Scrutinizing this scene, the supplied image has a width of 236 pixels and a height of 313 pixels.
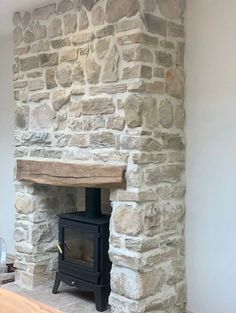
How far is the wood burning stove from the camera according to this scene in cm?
354

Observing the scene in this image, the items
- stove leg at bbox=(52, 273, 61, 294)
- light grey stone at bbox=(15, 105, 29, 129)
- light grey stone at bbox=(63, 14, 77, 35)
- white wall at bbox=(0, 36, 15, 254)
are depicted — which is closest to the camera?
light grey stone at bbox=(63, 14, 77, 35)

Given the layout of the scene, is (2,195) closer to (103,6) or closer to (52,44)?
(52,44)

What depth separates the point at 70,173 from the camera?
359 cm

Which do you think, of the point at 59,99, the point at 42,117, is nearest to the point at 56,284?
the point at 42,117

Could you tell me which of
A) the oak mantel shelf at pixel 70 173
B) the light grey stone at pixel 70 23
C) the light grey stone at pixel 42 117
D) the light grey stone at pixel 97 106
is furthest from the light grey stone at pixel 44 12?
the oak mantel shelf at pixel 70 173

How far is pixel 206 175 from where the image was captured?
3361 mm

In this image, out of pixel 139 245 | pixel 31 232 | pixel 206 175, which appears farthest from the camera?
pixel 31 232

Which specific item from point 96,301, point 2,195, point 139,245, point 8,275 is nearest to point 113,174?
point 139,245

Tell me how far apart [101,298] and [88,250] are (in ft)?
1.48

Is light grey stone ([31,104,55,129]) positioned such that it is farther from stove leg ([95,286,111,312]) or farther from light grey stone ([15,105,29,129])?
stove leg ([95,286,111,312])

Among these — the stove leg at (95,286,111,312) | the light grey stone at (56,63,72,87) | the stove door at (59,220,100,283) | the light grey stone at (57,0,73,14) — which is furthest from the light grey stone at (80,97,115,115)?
the stove leg at (95,286,111,312)

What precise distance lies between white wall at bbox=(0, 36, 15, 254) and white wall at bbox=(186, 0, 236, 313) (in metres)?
2.56

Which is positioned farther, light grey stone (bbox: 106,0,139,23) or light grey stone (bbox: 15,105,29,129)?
light grey stone (bbox: 15,105,29,129)

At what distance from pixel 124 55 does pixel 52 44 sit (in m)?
Answer: 0.93
